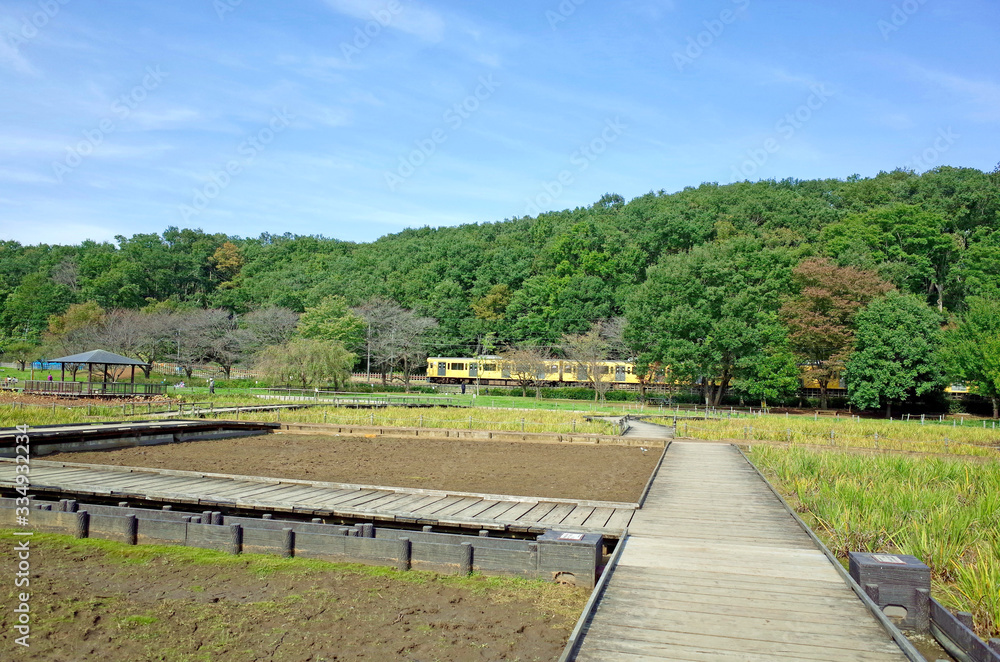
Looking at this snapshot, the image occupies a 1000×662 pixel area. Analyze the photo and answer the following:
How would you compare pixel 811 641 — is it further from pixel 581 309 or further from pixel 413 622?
pixel 581 309

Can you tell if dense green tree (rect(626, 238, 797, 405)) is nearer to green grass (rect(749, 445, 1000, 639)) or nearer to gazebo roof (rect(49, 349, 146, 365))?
green grass (rect(749, 445, 1000, 639))

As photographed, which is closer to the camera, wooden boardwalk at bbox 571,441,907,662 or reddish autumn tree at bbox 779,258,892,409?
→ wooden boardwalk at bbox 571,441,907,662

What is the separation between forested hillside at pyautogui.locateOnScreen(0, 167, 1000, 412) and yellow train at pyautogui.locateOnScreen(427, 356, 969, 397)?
3479 millimetres

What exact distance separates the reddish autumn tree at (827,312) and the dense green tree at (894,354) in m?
2.14

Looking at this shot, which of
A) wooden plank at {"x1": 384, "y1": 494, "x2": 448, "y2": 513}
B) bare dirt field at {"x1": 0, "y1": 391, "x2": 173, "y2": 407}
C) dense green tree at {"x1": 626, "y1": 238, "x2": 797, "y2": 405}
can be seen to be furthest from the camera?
dense green tree at {"x1": 626, "y1": 238, "x2": 797, "y2": 405}

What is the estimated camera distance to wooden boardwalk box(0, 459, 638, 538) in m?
8.01

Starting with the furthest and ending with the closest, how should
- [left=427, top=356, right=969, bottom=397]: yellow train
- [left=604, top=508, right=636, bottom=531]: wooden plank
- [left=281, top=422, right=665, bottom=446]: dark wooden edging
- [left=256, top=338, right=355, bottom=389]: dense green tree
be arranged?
[left=427, top=356, right=969, bottom=397]: yellow train, [left=256, top=338, right=355, bottom=389]: dense green tree, [left=281, top=422, right=665, bottom=446]: dark wooden edging, [left=604, top=508, right=636, bottom=531]: wooden plank

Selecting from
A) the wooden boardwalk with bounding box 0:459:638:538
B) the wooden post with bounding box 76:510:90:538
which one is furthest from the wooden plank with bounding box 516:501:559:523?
the wooden post with bounding box 76:510:90:538

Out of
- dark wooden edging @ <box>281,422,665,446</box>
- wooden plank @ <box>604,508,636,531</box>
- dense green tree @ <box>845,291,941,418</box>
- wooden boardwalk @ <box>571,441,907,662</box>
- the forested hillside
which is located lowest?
dark wooden edging @ <box>281,422,665,446</box>

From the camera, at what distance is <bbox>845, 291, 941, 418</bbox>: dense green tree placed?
3209 centimetres

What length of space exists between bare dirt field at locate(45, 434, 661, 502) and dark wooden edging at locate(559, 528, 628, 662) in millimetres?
4103

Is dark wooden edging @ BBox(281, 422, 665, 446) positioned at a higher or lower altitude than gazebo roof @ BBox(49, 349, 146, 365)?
lower

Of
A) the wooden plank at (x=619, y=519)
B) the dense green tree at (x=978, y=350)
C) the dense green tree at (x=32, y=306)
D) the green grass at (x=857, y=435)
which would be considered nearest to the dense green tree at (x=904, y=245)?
the dense green tree at (x=978, y=350)

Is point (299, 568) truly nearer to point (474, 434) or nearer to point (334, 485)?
point (334, 485)
